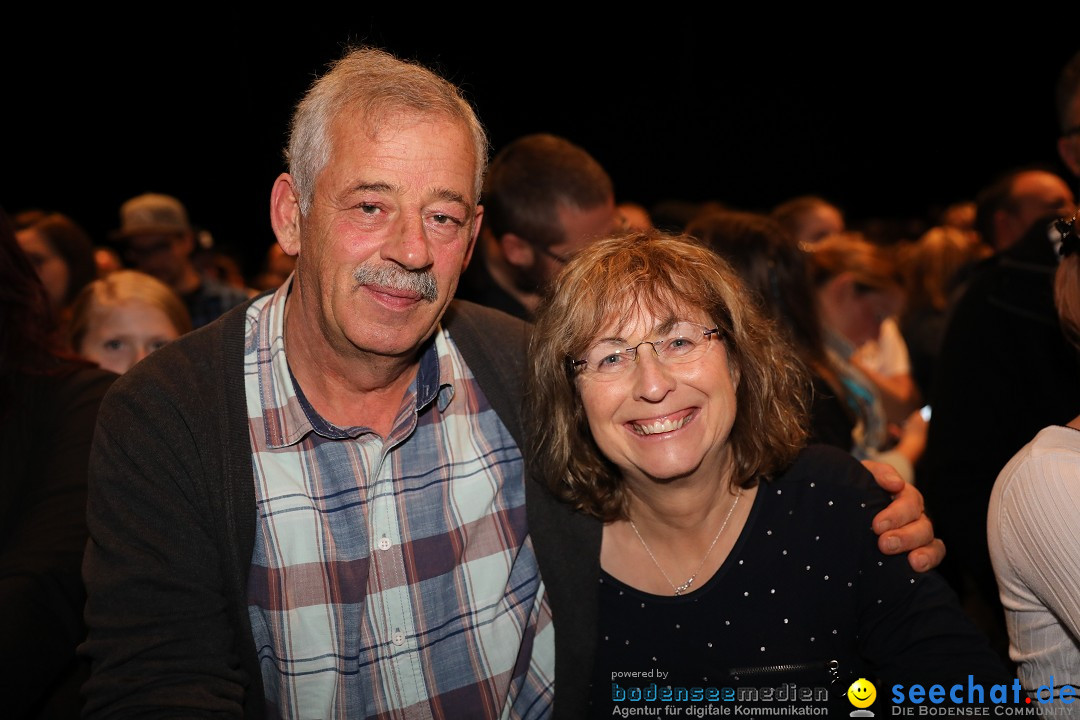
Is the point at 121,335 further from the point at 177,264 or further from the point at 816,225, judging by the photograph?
the point at 816,225

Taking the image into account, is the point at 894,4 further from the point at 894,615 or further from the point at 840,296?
the point at 894,615

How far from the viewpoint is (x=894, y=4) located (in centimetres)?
1016

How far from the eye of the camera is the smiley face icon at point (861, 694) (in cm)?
197

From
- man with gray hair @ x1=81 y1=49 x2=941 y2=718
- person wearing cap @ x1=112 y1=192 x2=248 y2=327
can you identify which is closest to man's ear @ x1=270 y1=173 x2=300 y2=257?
man with gray hair @ x1=81 y1=49 x2=941 y2=718

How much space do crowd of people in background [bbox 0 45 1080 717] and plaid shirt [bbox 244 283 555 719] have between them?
412 mm

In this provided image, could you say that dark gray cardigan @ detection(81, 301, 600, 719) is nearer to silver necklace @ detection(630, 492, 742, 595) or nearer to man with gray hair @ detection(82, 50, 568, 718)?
man with gray hair @ detection(82, 50, 568, 718)

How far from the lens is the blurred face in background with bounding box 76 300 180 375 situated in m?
3.11

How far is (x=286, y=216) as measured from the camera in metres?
2.11

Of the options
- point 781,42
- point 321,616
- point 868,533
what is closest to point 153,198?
point 321,616

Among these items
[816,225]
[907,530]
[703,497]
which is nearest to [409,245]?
[703,497]

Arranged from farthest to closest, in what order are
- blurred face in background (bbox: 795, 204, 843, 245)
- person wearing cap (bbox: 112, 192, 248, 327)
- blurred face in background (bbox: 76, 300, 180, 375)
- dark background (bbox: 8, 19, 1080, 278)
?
dark background (bbox: 8, 19, 1080, 278) < blurred face in background (bbox: 795, 204, 843, 245) < person wearing cap (bbox: 112, 192, 248, 327) < blurred face in background (bbox: 76, 300, 180, 375)

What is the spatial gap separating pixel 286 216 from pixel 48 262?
2.65m

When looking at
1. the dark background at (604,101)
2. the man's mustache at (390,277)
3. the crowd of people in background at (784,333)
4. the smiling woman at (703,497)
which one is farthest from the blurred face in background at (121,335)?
the dark background at (604,101)

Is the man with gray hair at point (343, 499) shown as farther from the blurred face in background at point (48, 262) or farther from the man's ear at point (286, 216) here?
the blurred face in background at point (48, 262)
